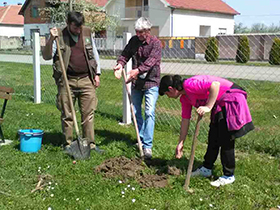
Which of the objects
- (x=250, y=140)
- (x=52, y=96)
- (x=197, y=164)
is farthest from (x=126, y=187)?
(x=52, y=96)

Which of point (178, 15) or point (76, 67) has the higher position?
point (178, 15)

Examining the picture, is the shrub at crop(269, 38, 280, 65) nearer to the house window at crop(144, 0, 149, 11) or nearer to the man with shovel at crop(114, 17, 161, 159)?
the man with shovel at crop(114, 17, 161, 159)

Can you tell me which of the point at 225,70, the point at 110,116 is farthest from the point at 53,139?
the point at 225,70

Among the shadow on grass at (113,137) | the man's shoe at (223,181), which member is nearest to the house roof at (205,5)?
the shadow on grass at (113,137)

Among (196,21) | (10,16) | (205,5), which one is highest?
(205,5)

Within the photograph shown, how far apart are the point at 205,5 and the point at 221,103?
33.8 meters

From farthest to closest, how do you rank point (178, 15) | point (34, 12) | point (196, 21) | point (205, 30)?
point (34, 12), point (205, 30), point (196, 21), point (178, 15)

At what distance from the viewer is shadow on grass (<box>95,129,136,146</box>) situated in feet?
17.9

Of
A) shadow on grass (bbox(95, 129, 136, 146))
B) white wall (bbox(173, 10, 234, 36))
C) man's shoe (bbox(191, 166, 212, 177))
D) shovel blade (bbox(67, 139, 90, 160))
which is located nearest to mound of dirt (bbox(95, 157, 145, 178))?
shovel blade (bbox(67, 139, 90, 160))

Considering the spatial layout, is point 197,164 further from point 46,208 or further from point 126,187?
point 46,208

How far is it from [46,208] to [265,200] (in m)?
2.15

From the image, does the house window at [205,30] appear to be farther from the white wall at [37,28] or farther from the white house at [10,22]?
the white house at [10,22]

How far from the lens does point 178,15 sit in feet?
106

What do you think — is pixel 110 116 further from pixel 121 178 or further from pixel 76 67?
pixel 121 178
